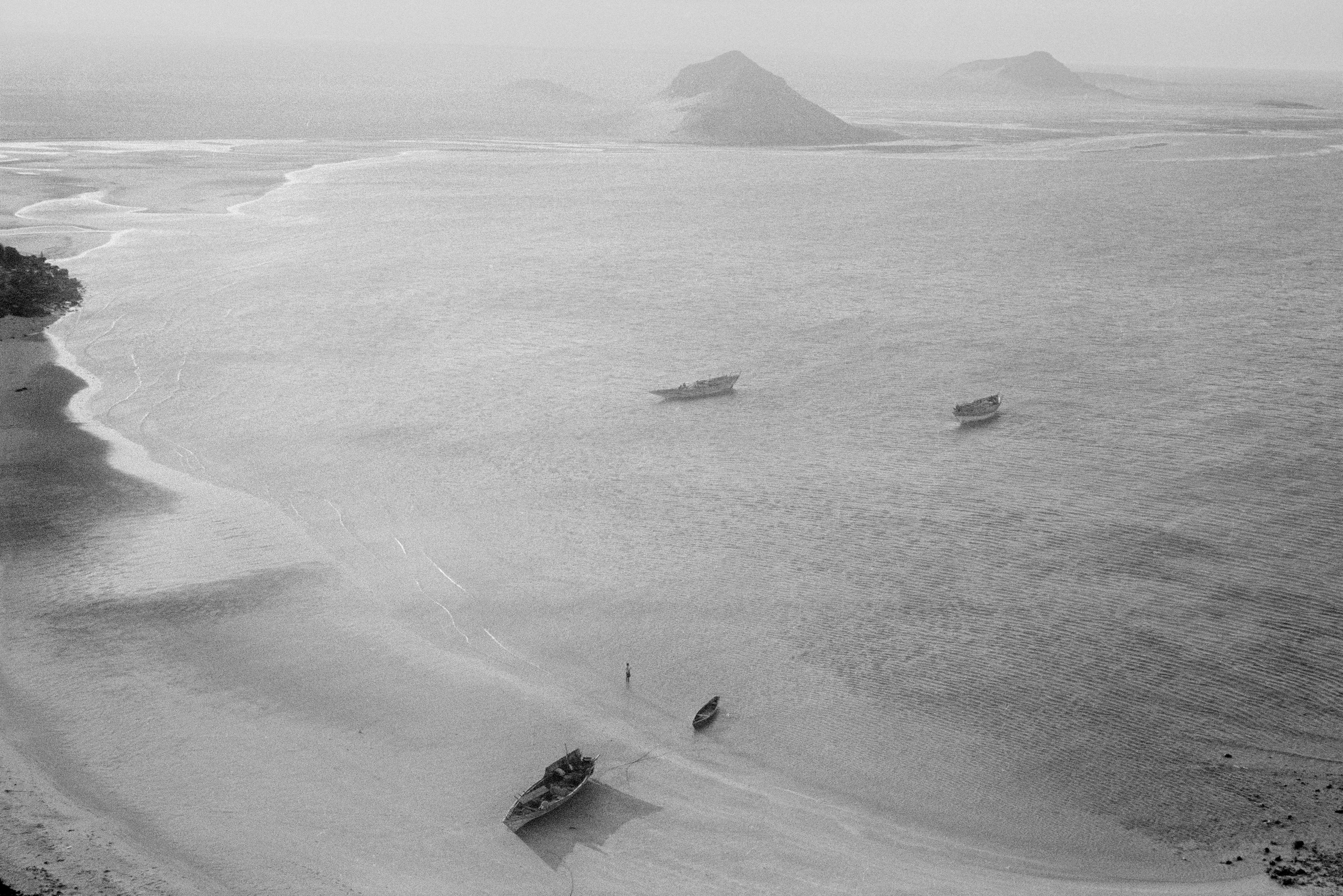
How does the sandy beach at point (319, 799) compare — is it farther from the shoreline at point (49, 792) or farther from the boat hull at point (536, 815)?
the boat hull at point (536, 815)

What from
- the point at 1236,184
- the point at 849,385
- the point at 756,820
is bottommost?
the point at 756,820

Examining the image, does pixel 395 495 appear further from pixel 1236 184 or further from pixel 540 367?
pixel 1236 184

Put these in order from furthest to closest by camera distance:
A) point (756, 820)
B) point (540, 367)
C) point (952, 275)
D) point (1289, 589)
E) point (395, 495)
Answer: point (952, 275), point (540, 367), point (395, 495), point (1289, 589), point (756, 820)

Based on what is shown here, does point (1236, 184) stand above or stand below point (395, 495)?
above

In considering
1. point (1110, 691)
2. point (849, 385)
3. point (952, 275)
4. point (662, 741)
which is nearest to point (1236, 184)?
point (952, 275)

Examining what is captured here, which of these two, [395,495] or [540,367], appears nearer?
[395,495]

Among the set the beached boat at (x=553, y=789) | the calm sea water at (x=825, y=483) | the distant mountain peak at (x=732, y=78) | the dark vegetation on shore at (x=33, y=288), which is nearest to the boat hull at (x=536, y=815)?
the beached boat at (x=553, y=789)

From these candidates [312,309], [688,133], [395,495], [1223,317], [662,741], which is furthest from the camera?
[688,133]
